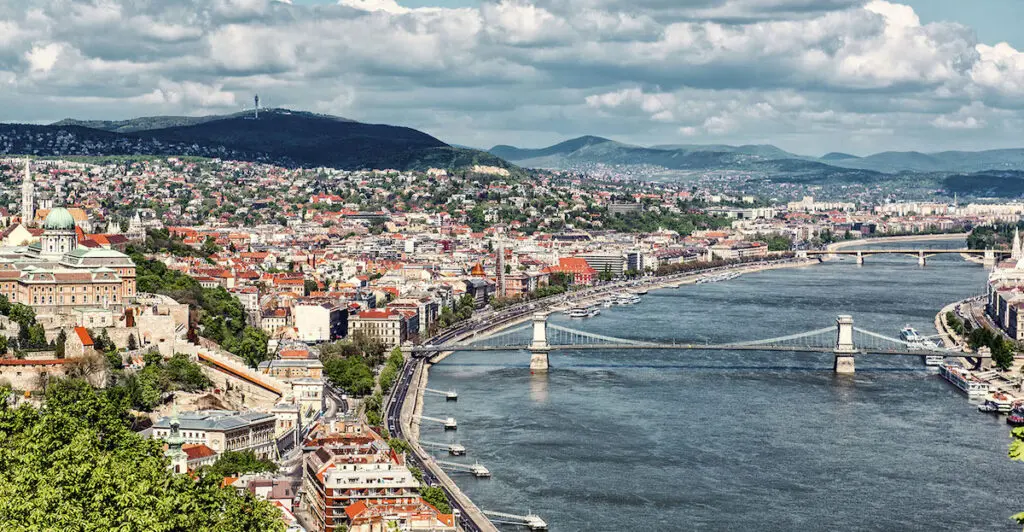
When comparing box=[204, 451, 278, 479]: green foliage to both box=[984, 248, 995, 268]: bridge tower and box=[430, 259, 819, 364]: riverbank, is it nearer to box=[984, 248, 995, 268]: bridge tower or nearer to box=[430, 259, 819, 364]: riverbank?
box=[430, 259, 819, 364]: riverbank

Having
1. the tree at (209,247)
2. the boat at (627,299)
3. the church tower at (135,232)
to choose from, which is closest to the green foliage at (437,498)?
the church tower at (135,232)

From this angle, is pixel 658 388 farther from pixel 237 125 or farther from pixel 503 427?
pixel 237 125

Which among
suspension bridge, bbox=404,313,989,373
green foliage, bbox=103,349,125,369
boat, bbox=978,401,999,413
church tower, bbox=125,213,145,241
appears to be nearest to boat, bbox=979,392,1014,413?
boat, bbox=978,401,999,413

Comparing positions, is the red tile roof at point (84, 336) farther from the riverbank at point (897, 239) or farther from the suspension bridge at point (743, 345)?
the riverbank at point (897, 239)

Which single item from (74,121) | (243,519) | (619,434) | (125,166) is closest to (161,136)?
(74,121)

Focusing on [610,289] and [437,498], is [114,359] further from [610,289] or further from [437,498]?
[610,289]

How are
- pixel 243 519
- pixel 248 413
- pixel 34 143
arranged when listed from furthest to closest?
pixel 34 143
pixel 248 413
pixel 243 519

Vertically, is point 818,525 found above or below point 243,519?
below
